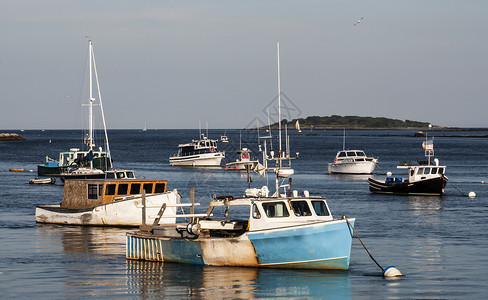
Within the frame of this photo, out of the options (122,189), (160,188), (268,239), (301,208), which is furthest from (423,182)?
(268,239)

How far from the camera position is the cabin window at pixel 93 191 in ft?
137

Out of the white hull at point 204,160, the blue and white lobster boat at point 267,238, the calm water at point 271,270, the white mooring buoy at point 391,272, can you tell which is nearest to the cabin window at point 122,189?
the calm water at point 271,270

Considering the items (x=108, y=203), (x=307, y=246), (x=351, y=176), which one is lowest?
(x=351, y=176)

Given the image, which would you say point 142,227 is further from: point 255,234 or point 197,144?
point 197,144

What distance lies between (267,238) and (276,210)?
4.51 feet

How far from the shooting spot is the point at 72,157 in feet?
268

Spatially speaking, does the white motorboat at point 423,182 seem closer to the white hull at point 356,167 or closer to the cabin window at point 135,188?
the cabin window at point 135,188

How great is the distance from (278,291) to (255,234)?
9.15 ft

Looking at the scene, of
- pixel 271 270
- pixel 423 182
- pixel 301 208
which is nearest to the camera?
pixel 271 270

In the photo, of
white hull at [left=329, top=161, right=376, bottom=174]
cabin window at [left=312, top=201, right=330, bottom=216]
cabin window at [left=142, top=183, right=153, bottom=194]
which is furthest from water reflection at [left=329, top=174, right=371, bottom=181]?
cabin window at [left=312, top=201, right=330, bottom=216]

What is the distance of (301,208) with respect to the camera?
28.3 meters

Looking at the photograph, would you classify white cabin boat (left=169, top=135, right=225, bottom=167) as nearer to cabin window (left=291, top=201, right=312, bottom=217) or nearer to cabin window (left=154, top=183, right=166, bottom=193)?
cabin window (left=154, top=183, right=166, bottom=193)

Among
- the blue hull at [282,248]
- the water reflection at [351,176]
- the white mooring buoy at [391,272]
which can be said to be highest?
the blue hull at [282,248]

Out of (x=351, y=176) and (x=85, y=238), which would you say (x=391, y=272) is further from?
(x=351, y=176)
